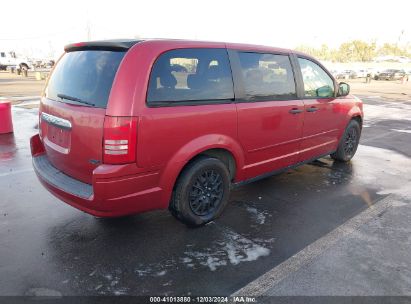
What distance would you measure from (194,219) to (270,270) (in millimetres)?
985

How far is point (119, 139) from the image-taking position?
2891mm

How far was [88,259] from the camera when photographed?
3.09 metres

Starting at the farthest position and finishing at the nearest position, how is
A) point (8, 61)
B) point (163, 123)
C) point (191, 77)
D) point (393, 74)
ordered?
point (8, 61) → point (393, 74) → point (191, 77) → point (163, 123)

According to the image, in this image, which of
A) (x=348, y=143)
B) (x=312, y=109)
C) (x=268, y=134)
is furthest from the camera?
(x=348, y=143)

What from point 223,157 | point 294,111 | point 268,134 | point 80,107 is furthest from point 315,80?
point 80,107

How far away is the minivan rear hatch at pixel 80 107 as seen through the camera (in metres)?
3.01

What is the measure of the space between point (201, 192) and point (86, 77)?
5.30 feet

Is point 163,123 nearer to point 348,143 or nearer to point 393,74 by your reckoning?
point 348,143

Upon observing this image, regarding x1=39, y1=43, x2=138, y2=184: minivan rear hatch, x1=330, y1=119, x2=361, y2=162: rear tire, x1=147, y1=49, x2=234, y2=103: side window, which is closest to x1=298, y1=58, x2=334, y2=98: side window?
x1=330, y1=119, x2=361, y2=162: rear tire

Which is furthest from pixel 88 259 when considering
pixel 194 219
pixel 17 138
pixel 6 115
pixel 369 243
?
pixel 6 115

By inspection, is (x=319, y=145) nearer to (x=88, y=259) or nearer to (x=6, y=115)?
(x=88, y=259)

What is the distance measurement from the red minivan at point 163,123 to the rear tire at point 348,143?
5.62ft

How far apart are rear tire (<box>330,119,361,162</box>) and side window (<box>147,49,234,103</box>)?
301cm

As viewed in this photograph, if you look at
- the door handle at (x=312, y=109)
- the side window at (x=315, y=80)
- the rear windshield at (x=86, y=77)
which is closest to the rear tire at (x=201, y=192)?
the rear windshield at (x=86, y=77)
